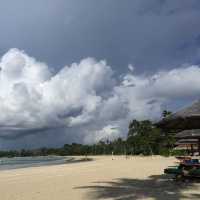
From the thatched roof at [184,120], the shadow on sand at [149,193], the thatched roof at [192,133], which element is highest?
the thatched roof at [192,133]

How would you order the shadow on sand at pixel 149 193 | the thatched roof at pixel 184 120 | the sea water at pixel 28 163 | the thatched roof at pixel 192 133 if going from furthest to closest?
the sea water at pixel 28 163, the thatched roof at pixel 192 133, the shadow on sand at pixel 149 193, the thatched roof at pixel 184 120

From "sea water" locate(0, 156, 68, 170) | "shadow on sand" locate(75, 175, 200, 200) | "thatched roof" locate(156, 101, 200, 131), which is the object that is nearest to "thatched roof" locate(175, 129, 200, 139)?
"shadow on sand" locate(75, 175, 200, 200)

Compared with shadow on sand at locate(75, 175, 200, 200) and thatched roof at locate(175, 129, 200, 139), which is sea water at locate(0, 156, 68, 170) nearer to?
thatched roof at locate(175, 129, 200, 139)

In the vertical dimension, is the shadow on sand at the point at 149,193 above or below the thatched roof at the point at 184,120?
below

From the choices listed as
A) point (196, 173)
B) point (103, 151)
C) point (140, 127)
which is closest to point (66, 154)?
point (103, 151)

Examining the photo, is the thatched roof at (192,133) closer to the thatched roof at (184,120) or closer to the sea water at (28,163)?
the thatched roof at (184,120)

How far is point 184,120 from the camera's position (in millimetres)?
6516

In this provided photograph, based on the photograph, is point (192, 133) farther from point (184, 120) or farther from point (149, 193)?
point (184, 120)

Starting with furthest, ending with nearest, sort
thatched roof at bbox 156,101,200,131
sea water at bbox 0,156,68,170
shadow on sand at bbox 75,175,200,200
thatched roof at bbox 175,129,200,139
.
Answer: sea water at bbox 0,156,68,170
thatched roof at bbox 175,129,200,139
shadow on sand at bbox 75,175,200,200
thatched roof at bbox 156,101,200,131

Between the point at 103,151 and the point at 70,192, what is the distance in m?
114

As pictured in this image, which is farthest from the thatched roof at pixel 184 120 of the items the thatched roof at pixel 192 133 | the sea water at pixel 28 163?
the sea water at pixel 28 163

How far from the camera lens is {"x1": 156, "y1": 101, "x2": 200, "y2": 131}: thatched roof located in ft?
21.0

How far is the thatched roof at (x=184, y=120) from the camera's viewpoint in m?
6.41

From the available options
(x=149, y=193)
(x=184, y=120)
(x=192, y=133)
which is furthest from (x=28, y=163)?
(x=184, y=120)
